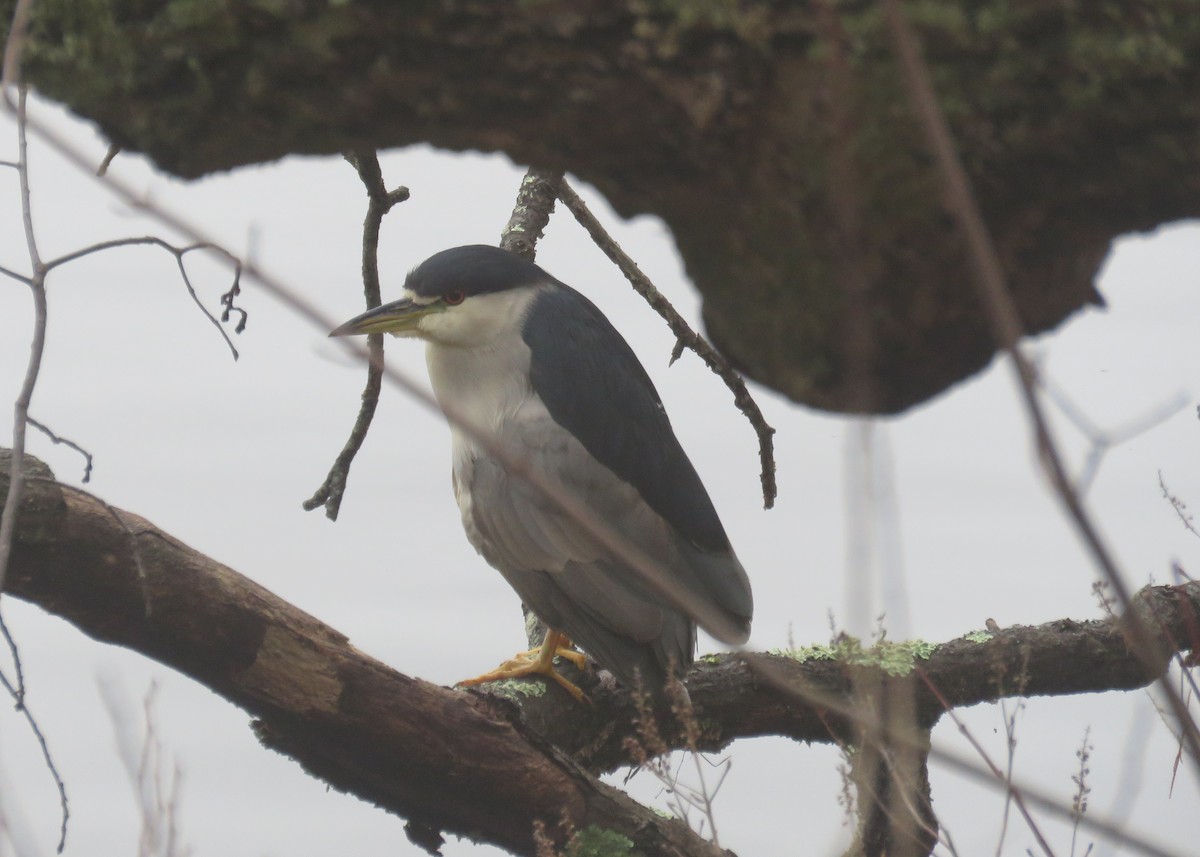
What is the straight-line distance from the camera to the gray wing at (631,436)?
9.16 ft

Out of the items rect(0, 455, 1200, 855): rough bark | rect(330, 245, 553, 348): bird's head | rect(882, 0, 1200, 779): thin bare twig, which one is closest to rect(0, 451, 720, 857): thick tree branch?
rect(0, 455, 1200, 855): rough bark

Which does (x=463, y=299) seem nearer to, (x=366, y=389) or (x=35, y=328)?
(x=366, y=389)

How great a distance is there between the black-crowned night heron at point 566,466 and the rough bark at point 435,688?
158 mm

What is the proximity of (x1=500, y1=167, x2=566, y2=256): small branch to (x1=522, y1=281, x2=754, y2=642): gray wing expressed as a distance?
0.36m

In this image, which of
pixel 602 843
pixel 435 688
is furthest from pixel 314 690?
pixel 602 843

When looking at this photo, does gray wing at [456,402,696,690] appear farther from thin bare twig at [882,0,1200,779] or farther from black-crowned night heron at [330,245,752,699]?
thin bare twig at [882,0,1200,779]

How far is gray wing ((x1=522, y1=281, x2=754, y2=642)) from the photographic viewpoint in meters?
2.79

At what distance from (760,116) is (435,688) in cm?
138

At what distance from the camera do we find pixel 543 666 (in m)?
2.70

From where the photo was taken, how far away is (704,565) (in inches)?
111

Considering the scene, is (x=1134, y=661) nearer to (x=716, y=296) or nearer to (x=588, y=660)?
(x=588, y=660)

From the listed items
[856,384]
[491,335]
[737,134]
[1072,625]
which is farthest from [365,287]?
[856,384]

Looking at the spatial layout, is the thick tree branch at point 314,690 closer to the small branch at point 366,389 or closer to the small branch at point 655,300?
the small branch at point 366,389

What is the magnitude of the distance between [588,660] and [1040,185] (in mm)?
2062
